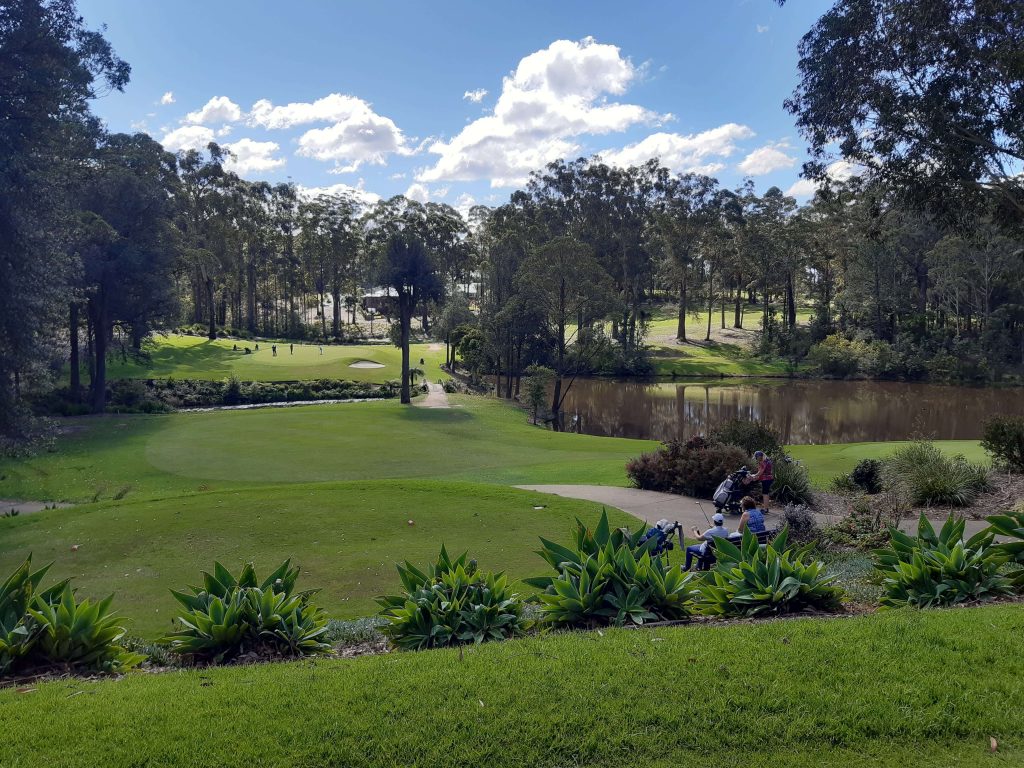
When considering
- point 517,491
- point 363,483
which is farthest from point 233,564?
point 517,491

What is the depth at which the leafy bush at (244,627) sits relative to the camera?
5.95m

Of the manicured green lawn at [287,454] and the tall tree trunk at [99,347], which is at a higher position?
the tall tree trunk at [99,347]

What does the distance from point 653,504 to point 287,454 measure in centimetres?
1288

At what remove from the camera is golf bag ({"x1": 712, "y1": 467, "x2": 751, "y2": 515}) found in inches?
471

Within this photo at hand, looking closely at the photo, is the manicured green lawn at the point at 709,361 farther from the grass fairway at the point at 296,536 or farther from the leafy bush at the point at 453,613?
the leafy bush at the point at 453,613

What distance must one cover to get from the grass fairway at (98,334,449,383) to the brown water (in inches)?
565

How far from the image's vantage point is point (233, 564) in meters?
10.2

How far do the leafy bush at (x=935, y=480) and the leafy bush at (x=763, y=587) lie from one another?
834 centimetres

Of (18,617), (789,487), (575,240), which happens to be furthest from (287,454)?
(575,240)

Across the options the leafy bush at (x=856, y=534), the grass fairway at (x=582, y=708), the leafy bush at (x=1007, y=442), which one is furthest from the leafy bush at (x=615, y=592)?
the leafy bush at (x=1007, y=442)

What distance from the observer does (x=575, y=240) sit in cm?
4153

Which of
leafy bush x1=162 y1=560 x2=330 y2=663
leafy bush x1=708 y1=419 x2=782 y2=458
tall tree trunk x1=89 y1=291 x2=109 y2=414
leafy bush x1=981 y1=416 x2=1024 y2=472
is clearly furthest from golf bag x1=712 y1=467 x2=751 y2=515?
tall tree trunk x1=89 y1=291 x2=109 y2=414

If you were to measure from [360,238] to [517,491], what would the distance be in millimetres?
69478

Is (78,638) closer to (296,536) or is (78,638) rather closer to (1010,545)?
(296,536)
